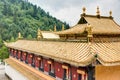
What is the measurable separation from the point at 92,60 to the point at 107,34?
22.7 ft

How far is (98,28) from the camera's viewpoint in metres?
17.1

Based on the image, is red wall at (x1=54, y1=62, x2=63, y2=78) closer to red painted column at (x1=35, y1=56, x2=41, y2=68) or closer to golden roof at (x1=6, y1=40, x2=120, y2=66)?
golden roof at (x1=6, y1=40, x2=120, y2=66)

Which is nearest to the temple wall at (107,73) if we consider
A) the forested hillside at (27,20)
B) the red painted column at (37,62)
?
the red painted column at (37,62)

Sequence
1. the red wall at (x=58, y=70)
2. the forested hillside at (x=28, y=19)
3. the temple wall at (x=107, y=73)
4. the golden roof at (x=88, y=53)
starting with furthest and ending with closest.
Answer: the forested hillside at (x=28, y=19)
the red wall at (x=58, y=70)
the temple wall at (x=107, y=73)
the golden roof at (x=88, y=53)

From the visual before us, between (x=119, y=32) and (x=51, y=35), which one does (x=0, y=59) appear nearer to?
(x=51, y=35)

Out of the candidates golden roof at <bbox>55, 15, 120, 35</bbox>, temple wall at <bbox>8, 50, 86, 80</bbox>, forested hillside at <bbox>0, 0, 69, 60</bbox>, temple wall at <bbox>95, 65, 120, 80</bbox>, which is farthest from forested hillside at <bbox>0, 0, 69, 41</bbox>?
temple wall at <bbox>95, 65, 120, 80</bbox>

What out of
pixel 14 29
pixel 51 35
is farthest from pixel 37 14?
pixel 51 35

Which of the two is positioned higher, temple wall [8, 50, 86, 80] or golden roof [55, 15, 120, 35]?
golden roof [55, 15, 120, 35]

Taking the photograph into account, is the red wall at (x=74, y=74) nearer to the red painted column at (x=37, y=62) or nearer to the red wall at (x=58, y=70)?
the red wall at (x=58, y=70)

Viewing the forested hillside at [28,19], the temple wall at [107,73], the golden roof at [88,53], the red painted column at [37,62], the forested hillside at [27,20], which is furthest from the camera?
the forested hillside at [28,19]

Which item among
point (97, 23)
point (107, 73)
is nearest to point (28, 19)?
point (97, 23)

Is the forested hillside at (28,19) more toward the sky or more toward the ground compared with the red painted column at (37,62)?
more toward the sky

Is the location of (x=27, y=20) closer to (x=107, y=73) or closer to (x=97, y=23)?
(x=97, y=23)

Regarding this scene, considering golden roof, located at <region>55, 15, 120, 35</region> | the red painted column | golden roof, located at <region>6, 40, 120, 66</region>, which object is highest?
golden roof, located at <region>55, 15, 120, 35</region>
